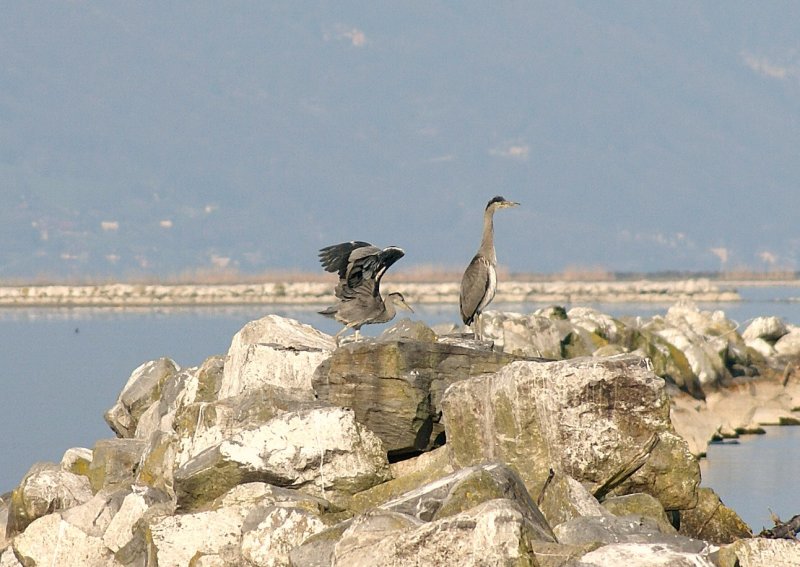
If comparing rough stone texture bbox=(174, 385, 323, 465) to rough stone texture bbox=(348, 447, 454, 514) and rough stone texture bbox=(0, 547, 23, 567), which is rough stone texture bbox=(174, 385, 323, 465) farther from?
rough stone texture bbox=(0, 547, 23, 567)

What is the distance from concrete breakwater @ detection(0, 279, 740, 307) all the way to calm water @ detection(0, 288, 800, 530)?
4.58 meters

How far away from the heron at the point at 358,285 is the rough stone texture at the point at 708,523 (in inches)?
164

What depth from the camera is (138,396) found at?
1986 centimetres

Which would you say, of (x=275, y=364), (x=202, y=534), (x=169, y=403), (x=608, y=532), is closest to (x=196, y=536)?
(x=202, y=534)

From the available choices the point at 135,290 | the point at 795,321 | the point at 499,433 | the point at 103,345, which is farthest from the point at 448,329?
the point at 135,290

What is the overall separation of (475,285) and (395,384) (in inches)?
125

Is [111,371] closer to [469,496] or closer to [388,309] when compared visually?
[388,309]

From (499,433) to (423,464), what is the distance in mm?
1027

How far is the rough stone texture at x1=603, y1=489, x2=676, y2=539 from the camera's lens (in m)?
12.9

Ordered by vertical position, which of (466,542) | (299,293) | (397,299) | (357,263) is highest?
(357,263)

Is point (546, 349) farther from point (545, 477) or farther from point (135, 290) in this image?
point (135, 290)

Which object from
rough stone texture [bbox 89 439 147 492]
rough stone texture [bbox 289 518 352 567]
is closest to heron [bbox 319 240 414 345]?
rough stone texture [bbox 89 439 147 492]

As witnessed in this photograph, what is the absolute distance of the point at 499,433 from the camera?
13.4m

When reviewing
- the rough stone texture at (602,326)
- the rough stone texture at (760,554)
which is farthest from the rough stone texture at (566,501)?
the rough stone texture at (602,326)
